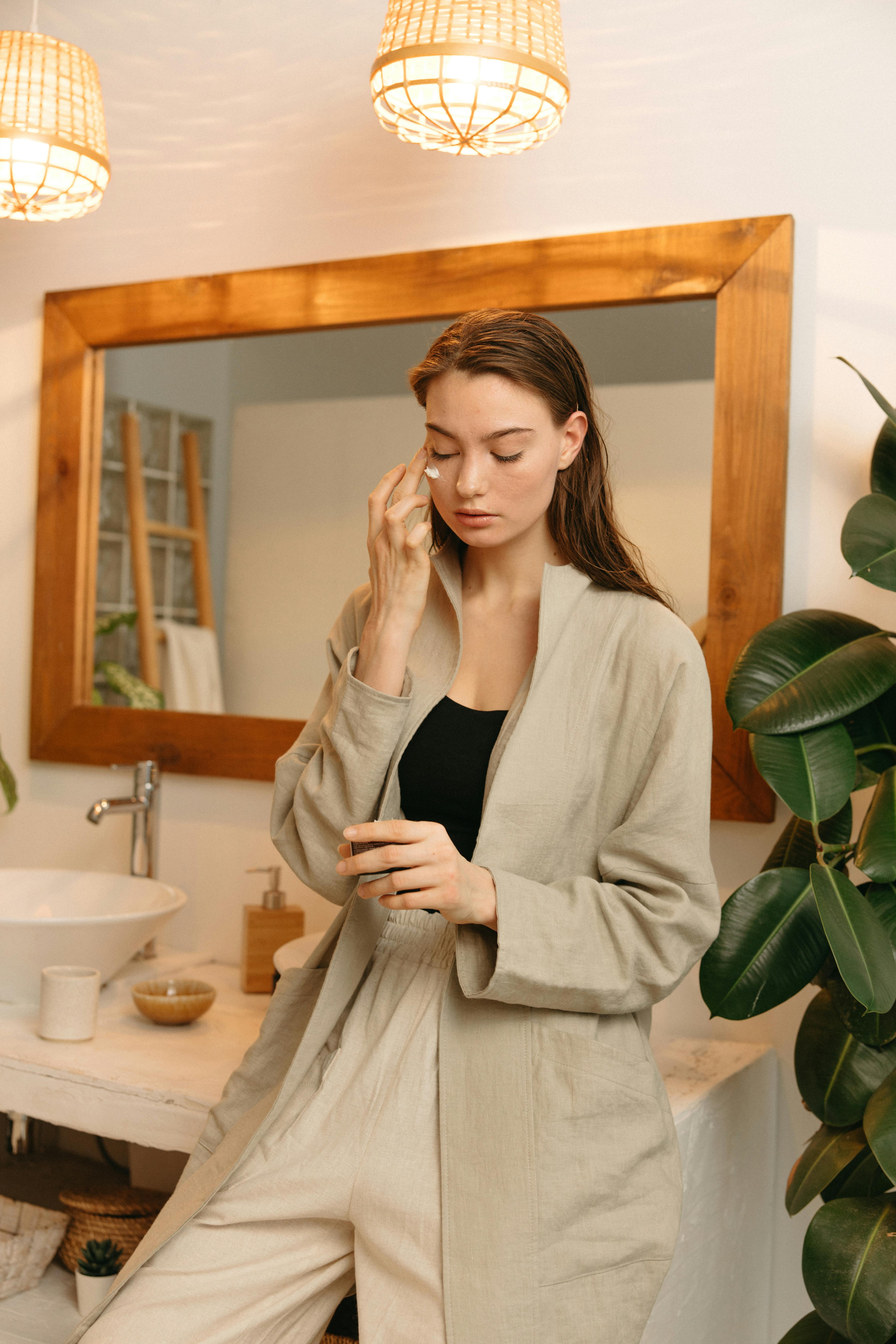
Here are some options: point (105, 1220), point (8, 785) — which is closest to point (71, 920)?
point (105, 1220)

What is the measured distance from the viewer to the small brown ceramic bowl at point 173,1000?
1.75m

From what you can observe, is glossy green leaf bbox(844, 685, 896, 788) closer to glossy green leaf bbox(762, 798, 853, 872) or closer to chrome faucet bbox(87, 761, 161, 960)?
glossy green leaf bbox(762, 798, 853, 872)

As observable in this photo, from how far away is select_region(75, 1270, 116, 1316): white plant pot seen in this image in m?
1.54

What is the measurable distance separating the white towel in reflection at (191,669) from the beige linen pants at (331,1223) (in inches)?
40.4

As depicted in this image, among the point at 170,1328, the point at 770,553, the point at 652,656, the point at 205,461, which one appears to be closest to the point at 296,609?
the point at 205,461

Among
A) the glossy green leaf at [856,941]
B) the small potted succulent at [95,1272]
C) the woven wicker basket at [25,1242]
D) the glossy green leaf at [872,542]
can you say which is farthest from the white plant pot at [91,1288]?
the glossy green leaf at [872,542]

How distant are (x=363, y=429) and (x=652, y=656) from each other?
972mm

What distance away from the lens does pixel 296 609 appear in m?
2.08

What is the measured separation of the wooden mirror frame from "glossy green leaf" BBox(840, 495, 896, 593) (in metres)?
0.29

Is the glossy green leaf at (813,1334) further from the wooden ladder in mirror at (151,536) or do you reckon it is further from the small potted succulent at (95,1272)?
the wooden ladder in mirror at (151,536)

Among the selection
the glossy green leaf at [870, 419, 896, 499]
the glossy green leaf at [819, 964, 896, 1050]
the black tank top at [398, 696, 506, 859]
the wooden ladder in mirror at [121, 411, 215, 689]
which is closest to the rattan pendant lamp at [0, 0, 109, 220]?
the wooden ladder in mirror at [121, 411, 215, 689]

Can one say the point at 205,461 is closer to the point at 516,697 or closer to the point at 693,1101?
the point at 516,697

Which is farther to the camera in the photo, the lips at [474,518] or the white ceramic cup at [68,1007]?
the white ceramic cup at [68,1007]

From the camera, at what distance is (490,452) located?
120 cm
